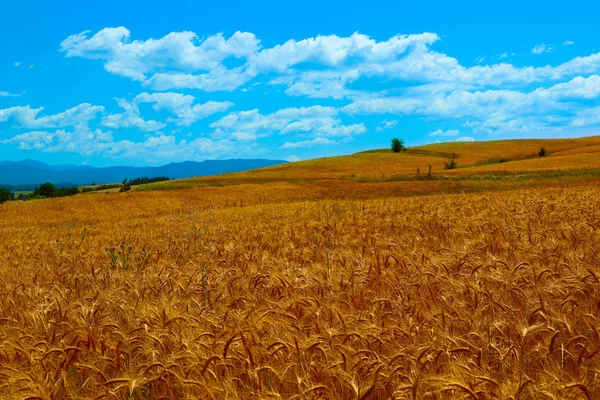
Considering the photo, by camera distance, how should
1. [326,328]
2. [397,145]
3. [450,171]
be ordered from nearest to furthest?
[326,328], [450,171], [397,145]

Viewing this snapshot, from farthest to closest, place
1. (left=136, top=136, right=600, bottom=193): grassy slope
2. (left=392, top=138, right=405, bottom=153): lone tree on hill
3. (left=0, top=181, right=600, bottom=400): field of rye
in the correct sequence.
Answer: (left=392, top=138, right=405, bottom=153): lone tree on hill
(left=136, top=136, right=600, bottom=193): grassy slope
(left=0, top=181, right=600, bottom=400): field of rye

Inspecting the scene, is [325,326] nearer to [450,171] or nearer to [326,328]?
[326,328]

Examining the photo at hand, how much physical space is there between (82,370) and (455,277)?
3.18m

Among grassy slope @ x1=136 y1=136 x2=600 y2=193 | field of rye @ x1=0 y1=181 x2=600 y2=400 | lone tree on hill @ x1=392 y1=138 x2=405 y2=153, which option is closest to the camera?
field of rye @ x1=0 y1=181 x2=600 y2=400

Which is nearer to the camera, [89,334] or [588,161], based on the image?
[89,334]

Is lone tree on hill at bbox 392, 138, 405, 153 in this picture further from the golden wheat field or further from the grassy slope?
the golden wheat field

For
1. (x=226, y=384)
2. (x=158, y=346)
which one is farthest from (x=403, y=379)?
(x=158, y=346)

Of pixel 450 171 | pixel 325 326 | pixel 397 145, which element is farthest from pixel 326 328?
pixel 397 145

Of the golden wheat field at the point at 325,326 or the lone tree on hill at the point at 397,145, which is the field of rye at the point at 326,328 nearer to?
the golden wheat field at the point at 325,326

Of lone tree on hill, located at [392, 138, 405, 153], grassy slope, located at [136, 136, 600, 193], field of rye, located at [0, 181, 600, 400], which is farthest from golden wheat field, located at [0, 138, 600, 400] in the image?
lone tree on hill, located at [392, 138, 405, 153]

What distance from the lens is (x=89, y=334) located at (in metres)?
2.97

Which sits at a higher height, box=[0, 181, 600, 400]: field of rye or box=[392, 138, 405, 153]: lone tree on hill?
box=[392, 138, 405, 153]: lone tree on hill

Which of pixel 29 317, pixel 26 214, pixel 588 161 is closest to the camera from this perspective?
pixel 29 317

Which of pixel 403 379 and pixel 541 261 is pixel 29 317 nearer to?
pixel 403 379
